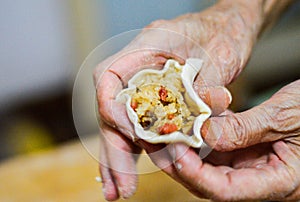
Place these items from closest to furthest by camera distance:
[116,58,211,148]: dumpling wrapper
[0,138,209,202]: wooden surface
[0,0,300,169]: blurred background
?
[116,58,211,148]: dumpling wrapper, [0,138,209,202]: wooden surface, [0,0,300,169]: blurred background

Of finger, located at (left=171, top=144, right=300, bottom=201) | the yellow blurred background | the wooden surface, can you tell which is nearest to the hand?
finger, located at (left=171, top=144, right=300, bottom=201)

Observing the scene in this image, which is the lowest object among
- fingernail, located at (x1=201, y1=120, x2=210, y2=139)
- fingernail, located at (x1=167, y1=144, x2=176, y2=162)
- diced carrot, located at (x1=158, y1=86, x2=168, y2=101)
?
fingernail, located at (x1=167, y1=144, x2=176, y2=162)

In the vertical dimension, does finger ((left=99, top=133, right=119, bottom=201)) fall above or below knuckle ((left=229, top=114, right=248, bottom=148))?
below

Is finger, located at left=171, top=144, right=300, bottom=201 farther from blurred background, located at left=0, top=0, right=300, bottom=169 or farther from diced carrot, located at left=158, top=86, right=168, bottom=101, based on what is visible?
blurred background, located at left=0, top=0, right=300, bottom=169

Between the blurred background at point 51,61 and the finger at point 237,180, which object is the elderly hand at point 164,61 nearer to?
the finger at point 237,180

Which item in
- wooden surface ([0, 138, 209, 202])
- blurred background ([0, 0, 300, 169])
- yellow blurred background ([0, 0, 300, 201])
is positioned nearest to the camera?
wooden surface ([0, 138, 209, 202])

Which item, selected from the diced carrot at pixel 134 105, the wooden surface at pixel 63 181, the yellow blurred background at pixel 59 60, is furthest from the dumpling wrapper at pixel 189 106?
the yellow blurred background at pixel 59 60

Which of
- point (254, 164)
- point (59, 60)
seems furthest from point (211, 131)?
point (59, 60)

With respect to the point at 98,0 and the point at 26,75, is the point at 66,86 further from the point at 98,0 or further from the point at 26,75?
the point at 98,0
